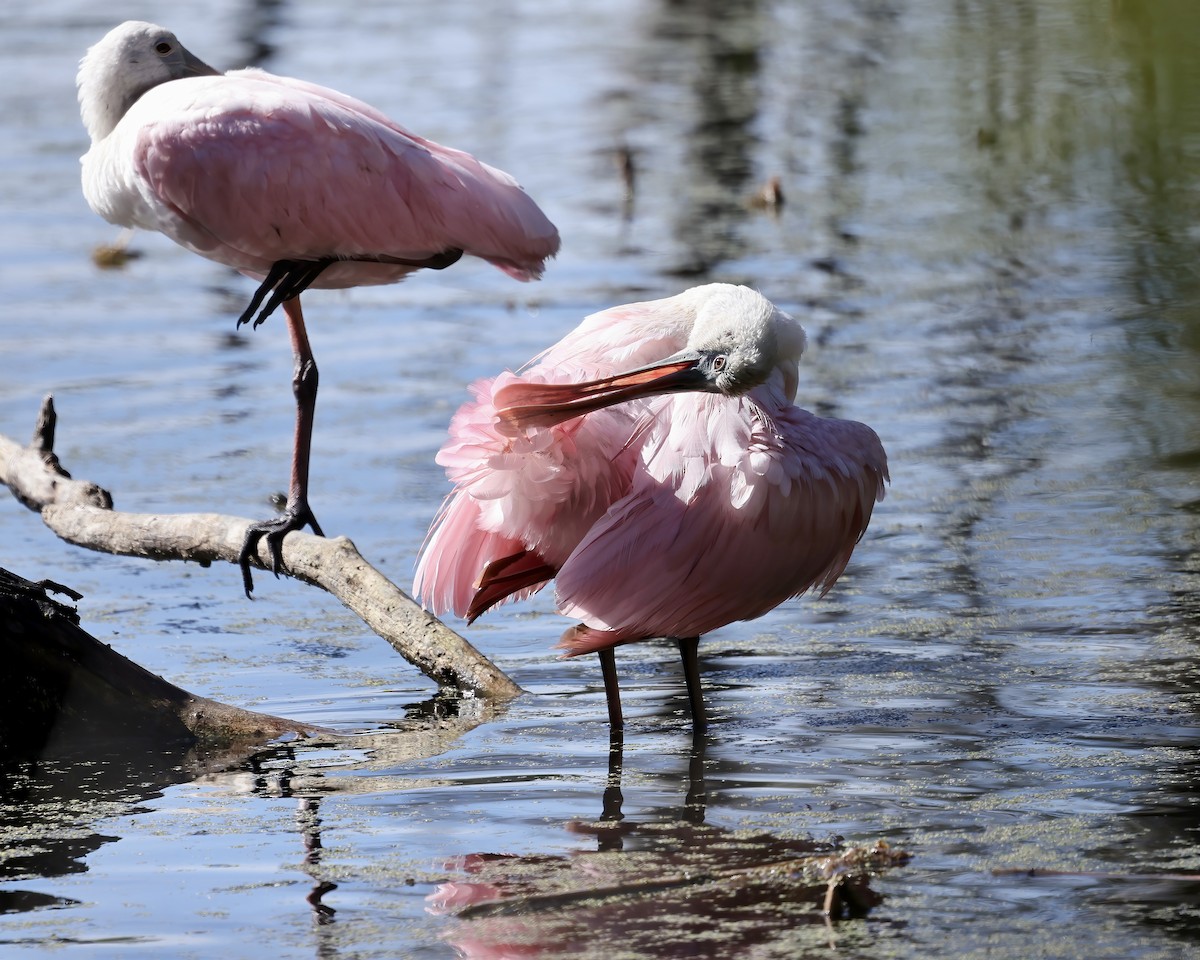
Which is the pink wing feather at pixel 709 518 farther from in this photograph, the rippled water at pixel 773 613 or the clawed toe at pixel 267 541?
the clawed toe at pixel 267 541

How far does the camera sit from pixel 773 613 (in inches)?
246

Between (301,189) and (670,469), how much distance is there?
2.04 m

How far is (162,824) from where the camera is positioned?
434 cm

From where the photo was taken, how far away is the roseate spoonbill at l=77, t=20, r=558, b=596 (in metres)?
6.07

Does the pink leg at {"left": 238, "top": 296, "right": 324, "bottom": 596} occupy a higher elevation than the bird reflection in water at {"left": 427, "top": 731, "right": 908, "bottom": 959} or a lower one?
higher

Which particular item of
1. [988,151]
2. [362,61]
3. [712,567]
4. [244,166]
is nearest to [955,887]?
[712,567]

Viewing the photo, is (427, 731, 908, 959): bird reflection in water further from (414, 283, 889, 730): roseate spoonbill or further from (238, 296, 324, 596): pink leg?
(238, 296, 324, 596): pink leg

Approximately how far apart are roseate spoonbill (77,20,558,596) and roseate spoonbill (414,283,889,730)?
1.29 meters

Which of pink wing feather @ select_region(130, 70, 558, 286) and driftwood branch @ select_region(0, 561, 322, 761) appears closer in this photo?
driftwood branch @ select_region(0, 561, 322, 761)

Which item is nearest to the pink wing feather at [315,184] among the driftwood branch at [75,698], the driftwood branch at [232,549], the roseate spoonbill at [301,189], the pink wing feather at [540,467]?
the roseate spoonbill at [301,189]

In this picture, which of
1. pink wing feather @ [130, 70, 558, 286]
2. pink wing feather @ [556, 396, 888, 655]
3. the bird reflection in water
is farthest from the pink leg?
the bird reflection in water

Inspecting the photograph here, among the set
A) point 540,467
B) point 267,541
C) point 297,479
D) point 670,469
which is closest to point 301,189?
point 297,479

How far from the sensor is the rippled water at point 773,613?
3.71m

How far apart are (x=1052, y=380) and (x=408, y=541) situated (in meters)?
3.51
